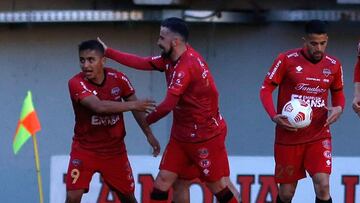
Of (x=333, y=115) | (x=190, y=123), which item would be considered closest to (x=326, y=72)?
(x=333, y=115)

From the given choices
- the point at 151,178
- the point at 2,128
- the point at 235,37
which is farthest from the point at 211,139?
the point at 2,128

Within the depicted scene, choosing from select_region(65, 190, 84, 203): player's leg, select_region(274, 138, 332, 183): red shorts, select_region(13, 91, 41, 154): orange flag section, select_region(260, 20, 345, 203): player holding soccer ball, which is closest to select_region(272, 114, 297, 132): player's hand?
select_region(260, 20, 345, 203): player holding soccer ball

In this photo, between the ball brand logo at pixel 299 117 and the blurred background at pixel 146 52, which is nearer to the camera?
Answer: the ball brand logo at pixel 299 117

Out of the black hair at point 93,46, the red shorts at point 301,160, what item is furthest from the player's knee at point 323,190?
the black hair at point 93,46

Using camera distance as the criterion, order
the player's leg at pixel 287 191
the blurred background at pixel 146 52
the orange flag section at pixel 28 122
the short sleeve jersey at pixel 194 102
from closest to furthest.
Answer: the short sleeve jersey at pixel 194 102 → the player's leg at pixel 287 191 → the orange flag section at pixel 28 122 → the blurred background at pixel 146 52

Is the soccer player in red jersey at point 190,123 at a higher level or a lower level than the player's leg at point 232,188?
higher

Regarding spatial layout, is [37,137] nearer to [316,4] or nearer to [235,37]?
[235,37]

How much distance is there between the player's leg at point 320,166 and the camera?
10469 millimetres

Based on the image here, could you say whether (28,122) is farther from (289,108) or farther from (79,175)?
(289,108)

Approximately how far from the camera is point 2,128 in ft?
47.3

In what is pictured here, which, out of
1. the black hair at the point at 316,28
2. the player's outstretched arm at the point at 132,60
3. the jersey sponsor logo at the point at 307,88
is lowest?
the jersey sponsor logo at the point at 307,88

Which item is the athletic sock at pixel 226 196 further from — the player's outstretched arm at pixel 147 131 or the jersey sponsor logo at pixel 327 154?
the jersey sponsor logo at pixel 327 154

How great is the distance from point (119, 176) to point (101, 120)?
0.57 metres

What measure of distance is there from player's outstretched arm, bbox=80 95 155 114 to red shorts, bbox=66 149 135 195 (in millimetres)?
575
